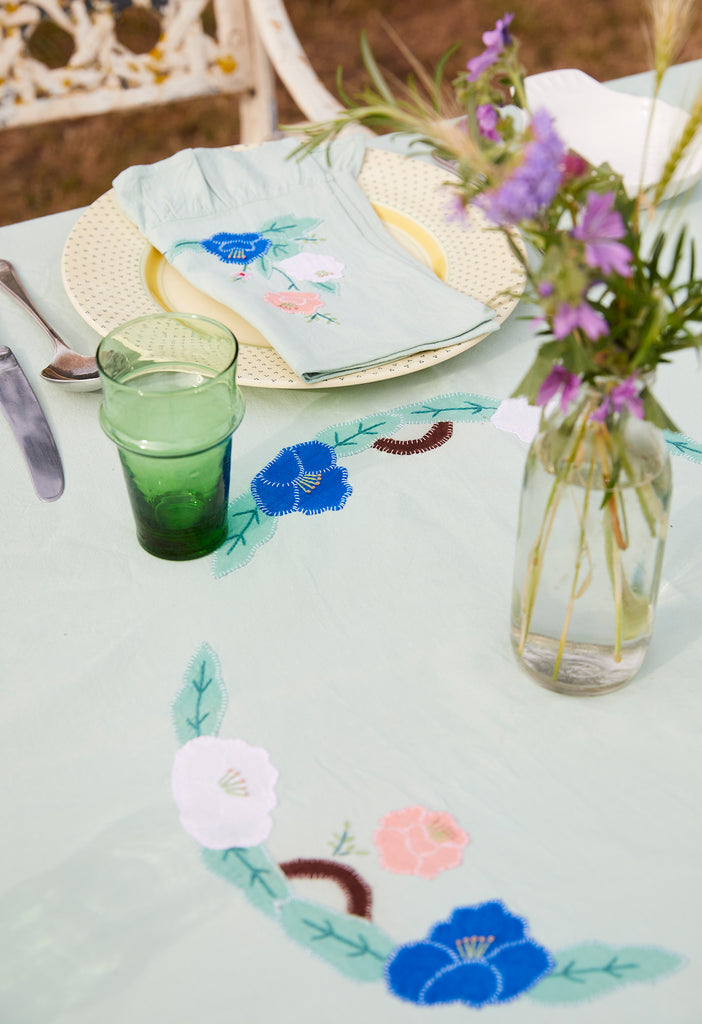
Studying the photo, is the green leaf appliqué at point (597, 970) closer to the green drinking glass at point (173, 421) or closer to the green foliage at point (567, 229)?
the green foliage at point (567, 229)

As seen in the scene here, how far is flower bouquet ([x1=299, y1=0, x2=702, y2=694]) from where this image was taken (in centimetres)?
46

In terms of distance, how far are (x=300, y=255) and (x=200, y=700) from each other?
21.3 inches

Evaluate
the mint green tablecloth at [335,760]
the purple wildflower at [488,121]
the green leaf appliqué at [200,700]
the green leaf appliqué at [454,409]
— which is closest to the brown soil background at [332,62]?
the green leaf appliqué at [454,409]

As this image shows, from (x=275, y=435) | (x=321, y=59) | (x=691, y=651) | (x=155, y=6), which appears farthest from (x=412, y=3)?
(x=691, y=651)

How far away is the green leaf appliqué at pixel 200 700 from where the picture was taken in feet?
2.21

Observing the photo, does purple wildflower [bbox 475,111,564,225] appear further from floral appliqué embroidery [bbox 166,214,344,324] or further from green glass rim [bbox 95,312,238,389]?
floral appliqué embroidery [bbox 166,214,344,324]

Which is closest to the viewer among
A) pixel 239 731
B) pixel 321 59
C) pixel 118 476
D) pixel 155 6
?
pixel 239 731

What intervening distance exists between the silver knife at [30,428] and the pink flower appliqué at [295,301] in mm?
244

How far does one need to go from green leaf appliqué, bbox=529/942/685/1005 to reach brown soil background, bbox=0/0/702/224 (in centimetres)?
257

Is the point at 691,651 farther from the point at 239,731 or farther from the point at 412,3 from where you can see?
the point at 412,3

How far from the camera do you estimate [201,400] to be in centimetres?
76

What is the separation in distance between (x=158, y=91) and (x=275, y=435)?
3.51 ft

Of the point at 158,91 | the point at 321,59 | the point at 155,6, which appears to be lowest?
the point at 321,59

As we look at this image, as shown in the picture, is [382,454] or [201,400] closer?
[201,400]
